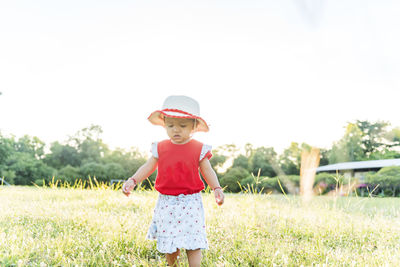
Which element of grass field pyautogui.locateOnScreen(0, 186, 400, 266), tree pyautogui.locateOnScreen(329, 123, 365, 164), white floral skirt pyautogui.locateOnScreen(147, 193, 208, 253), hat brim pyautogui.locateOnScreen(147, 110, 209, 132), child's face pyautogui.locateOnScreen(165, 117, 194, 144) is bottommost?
grass field pyautogui.locateOnScreen(0, 186, 400, 266)

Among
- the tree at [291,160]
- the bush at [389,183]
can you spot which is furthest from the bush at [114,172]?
the bush at [389,183]

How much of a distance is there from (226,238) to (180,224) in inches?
47.0

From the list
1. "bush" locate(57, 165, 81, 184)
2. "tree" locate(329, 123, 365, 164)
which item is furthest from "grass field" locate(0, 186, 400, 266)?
"tree" locate(329, 123, 365, 164)

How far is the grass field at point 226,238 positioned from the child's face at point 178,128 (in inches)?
44.5

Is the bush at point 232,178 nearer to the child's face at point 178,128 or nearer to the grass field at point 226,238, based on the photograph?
the grass field at point 226,238

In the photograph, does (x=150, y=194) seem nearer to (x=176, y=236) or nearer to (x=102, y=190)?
(x=102, y=190)

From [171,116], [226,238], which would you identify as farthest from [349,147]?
[171,116]

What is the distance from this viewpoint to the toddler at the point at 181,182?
9.80 ft

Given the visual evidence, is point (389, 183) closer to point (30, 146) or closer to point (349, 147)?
point (349, 147)

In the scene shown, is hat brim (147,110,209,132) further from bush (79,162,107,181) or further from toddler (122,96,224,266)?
bush (79,162,107,181)

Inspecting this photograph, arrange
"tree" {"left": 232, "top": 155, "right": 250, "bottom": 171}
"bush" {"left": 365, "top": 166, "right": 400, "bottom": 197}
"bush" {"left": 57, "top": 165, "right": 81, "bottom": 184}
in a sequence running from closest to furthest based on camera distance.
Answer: "bush" {"left": 365, "top": 166, "right": 400, "bottom": 197}
"tree" {"left": 232, "top": 155, "right": 250, "bottom": 171}
"bush" {"left": 57, "top": 165, "right": 81, "bottom": 184}

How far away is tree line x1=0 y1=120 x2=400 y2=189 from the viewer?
19.8 metres

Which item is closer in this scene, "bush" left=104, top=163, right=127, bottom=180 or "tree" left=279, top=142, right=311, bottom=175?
"bush" left=104, top=163, right=127, bottom=180

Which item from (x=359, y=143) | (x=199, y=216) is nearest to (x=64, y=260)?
(x=199, y=216)
